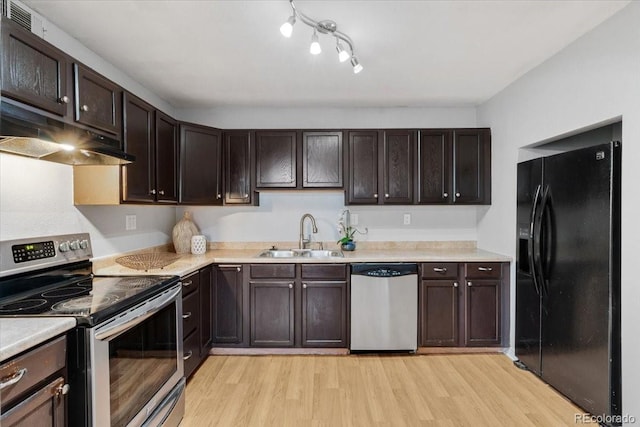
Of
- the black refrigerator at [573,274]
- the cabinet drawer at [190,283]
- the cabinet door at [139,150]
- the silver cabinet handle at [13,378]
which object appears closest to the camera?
the silver cabinet handle at [13,378]

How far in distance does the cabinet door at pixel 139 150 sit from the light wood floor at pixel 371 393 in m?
1.48

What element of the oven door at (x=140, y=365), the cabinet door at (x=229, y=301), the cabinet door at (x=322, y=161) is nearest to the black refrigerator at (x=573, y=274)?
the cabinet door at (x=322, y=161)

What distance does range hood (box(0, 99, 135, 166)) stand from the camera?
137 cm

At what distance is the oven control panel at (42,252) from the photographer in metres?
1.69

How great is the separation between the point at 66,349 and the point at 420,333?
2.64 meters

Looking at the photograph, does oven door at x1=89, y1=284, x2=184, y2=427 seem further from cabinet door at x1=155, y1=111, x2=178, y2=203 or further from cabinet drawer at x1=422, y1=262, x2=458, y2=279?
cabinet drawer at x1=422, y1=262, x2=458, y2=279

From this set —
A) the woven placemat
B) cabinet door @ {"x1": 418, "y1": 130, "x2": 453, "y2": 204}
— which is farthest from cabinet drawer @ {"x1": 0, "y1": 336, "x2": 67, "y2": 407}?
cabinet door @ {"x1": 418, "y1": 130, "x2": 453, "y2": 204}

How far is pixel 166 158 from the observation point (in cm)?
282

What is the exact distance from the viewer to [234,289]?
3092mm

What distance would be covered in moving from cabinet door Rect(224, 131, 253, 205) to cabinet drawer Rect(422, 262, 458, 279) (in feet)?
5.97

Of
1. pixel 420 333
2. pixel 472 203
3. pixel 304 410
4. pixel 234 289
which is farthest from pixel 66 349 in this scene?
pixel 472 203

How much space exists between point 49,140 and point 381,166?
2614 millimetres

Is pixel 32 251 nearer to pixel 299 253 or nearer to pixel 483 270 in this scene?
pixel 299 253

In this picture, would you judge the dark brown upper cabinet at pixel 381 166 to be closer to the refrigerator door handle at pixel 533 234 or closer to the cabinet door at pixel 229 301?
the refrigerator door handle at pixel 533 234
